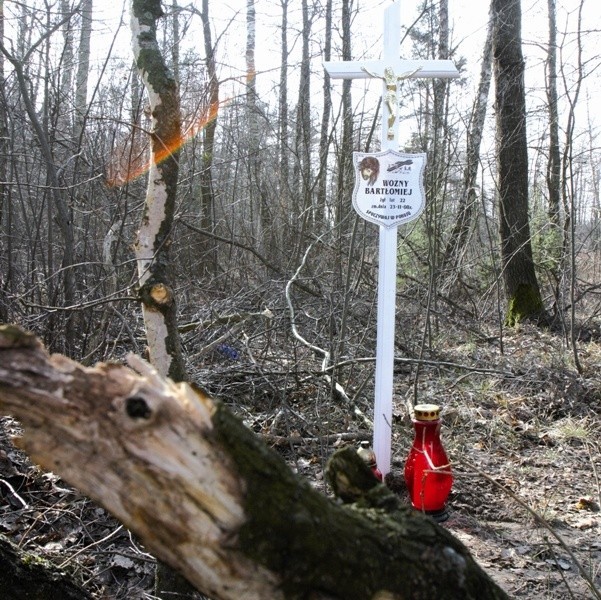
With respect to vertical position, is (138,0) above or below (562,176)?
above

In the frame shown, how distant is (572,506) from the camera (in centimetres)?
346

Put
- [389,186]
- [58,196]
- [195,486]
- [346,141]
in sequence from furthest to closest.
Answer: [346,141] < [58,196] < [389,186] < [195,486]

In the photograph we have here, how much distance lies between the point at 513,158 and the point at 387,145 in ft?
17.8

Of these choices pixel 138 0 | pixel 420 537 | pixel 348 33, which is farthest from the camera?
pixel 348 33

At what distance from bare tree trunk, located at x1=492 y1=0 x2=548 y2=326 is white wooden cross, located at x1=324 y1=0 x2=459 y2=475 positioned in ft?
16.0

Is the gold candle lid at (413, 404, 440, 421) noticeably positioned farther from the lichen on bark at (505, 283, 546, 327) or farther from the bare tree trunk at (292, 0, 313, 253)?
the lichen on bark at (505, 283, 546, 327)

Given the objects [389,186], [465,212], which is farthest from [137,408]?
[465,212]

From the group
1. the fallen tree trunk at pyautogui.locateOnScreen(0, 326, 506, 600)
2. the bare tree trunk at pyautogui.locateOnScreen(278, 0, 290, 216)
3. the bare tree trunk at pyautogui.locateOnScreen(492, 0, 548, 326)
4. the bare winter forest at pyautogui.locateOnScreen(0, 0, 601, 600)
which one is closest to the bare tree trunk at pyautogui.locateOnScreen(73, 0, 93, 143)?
the bare winter forest at pyautogui.locateOnScreen(0, 0, 601, 600)

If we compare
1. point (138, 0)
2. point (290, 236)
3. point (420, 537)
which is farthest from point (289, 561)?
point (290, 236)

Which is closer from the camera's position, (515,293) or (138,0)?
(138,0)

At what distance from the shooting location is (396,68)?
3.52 meters

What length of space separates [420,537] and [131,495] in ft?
→ 2.02

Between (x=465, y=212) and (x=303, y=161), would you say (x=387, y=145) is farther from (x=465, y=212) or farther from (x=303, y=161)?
(x=303, y=161)

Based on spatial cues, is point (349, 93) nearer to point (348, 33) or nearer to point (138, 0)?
point (348, 33)
